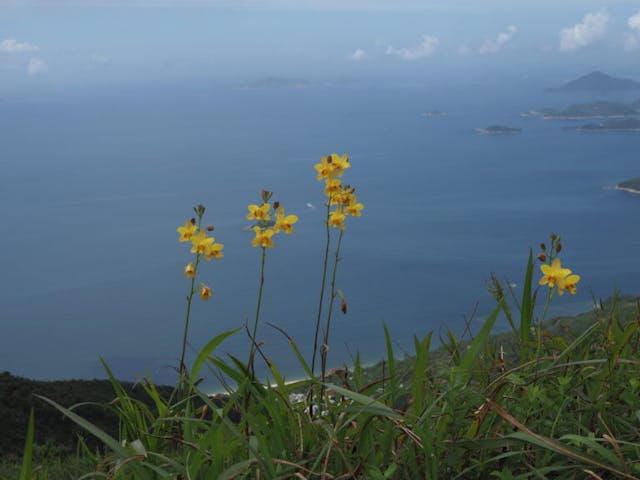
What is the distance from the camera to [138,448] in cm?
149

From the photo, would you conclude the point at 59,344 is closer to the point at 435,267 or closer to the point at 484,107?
the point at 435,267

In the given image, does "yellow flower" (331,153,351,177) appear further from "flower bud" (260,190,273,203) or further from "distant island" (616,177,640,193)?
"distant island" (616,177,640,193)

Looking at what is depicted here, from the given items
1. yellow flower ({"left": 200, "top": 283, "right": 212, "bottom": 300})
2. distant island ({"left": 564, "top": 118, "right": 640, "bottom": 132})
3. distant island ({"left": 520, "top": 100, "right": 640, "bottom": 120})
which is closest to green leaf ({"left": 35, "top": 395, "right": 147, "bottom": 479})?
yellow flower ({"left": 200, "top": 283, "right": 212, "bottom": 300})

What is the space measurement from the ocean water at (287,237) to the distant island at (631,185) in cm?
107

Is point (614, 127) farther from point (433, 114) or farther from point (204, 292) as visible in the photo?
point (204, 292)

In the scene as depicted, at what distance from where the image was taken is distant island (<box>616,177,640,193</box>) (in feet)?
227

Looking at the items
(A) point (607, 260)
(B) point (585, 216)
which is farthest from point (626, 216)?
(A) point (607, 260)

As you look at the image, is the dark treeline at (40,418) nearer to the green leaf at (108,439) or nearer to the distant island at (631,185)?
the green leaf at (108,439)

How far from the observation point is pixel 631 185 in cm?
6981

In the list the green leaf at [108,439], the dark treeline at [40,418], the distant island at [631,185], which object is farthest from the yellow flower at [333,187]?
the distant island at [631,185]

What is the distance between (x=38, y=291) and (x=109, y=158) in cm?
4858

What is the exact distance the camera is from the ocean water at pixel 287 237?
45.2 metres

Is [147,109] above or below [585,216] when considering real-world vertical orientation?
above

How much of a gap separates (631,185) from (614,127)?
1412 inches
